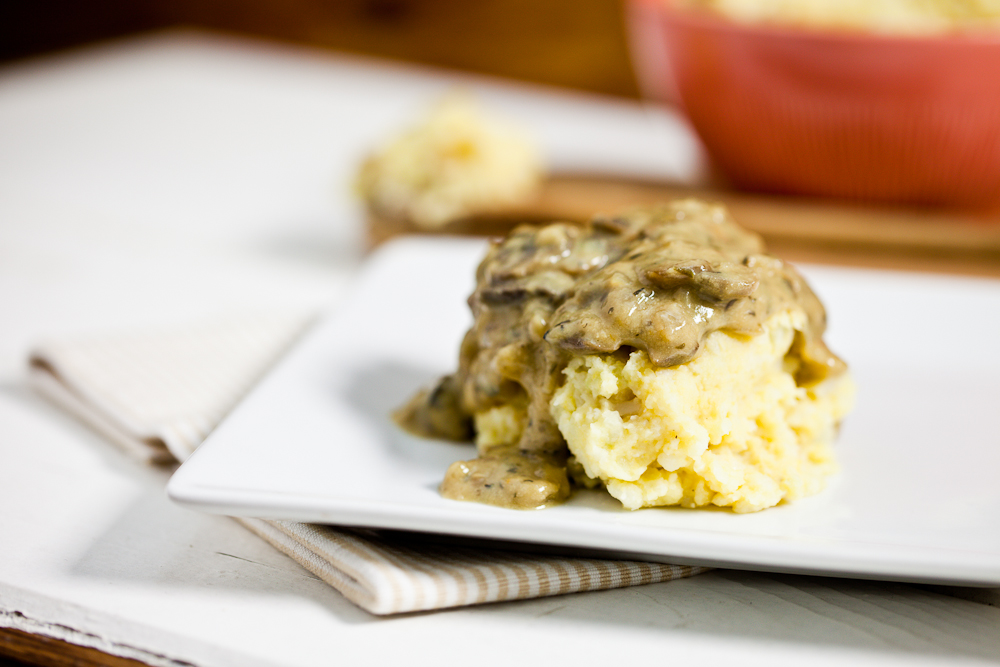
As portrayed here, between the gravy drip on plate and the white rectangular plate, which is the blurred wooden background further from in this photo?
the gravy drip on plate

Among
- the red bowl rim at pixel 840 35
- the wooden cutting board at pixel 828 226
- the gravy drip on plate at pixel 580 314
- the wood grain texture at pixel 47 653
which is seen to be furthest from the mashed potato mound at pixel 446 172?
the wood grain texture at pixel 47 653

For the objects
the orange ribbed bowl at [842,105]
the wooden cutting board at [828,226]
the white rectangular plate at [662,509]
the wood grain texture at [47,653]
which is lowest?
the wood grain texture at [47,653]

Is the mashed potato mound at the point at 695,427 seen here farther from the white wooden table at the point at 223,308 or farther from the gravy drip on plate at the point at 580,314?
the white wooden table at the point at 223,308

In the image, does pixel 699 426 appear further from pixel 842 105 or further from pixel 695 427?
pixel 842 105

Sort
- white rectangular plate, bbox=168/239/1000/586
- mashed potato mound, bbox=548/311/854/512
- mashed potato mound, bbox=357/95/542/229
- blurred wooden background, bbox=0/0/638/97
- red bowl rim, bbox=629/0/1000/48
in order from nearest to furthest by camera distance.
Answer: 1. white rectangular plate, bbox=168/239/1000/586
2. mashed potato mound, bbox=548/311/854/512
3. red bowl rim, bbox=629/0/1000/48
4. mashed potato mound, bbox=357/95/542/229
5. blurred wooden background, bbox=0/0/638/97

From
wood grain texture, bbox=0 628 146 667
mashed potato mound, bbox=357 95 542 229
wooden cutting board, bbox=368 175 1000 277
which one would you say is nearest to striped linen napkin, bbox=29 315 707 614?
wood grain texture, bbox=0 628 146 667

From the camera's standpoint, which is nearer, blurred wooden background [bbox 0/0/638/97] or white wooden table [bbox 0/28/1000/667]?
white wooden table [bbox 0/28/1000/667]

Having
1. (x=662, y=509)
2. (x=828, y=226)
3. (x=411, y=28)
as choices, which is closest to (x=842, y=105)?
(x=828, y=226)
